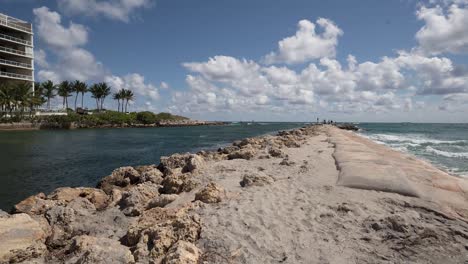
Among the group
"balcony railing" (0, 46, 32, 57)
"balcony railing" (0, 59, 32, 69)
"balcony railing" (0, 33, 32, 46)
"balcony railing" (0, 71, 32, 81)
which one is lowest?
"balcony railing" (0, 71, 32, 81)

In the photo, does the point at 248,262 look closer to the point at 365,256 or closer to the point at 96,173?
the point at 365,256

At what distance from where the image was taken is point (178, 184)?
10.9 m

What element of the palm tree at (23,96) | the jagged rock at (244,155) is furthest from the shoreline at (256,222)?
the palm tree at (23,96)

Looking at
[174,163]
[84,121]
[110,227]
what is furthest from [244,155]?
[84,121]

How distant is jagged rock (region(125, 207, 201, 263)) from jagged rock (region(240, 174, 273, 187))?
13.1 feet

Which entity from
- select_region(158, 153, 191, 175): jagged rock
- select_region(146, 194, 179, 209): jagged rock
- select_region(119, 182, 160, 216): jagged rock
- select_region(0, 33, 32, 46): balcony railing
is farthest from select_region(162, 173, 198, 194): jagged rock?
select_region(0, 33, 32, 46): balcony railing

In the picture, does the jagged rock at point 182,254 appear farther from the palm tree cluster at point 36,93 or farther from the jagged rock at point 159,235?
the palm tree cluster at point 36,93

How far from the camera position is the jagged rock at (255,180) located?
35.6ft

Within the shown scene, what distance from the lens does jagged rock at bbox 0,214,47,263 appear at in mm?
Result: 5922

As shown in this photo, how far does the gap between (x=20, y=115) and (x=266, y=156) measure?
77.4 meters

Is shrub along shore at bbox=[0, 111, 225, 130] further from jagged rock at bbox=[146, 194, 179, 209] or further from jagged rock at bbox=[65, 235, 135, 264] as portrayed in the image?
jagged rock at bbox=[65, 235, 135, 264]

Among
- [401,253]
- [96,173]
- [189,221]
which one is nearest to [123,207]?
[189,221]

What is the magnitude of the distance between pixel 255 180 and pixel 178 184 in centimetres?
260

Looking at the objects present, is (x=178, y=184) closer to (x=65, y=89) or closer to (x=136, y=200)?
(x=136, y=200)
